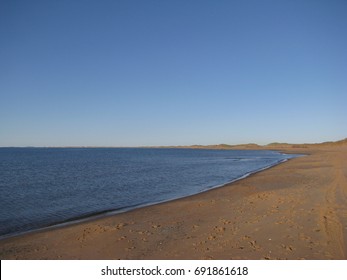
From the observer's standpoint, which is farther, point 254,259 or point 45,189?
point 45,189

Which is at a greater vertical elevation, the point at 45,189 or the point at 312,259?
the point at 312,259

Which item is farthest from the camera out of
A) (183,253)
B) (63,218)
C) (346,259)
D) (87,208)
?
(87,208)

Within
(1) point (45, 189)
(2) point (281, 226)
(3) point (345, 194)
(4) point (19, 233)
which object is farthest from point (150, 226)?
(1) point (45, 189)

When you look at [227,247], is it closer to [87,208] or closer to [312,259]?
[312,259]

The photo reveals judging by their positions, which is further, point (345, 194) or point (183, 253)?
point (345, 194)

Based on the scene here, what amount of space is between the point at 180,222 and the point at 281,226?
423 centimetres

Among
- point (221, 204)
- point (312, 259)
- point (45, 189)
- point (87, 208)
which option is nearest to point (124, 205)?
point (87, 208)

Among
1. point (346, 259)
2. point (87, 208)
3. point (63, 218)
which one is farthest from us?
point (87, 208)

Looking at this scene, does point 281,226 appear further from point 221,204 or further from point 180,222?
point 221,204

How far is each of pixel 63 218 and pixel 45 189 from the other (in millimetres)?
11099

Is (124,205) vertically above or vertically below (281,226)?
below

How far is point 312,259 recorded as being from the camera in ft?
22.4

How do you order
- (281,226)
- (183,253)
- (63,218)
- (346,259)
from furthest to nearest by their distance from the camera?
(63,218) < (281,226) < (183,253) < (346,259)

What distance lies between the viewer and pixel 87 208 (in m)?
17.1
